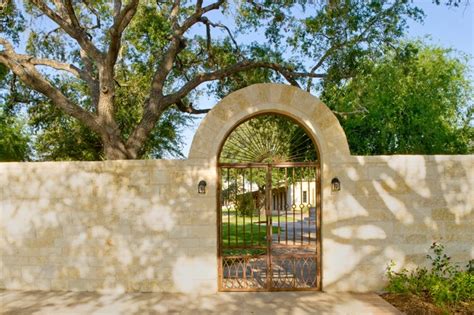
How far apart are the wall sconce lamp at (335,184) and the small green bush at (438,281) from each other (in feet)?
5.23

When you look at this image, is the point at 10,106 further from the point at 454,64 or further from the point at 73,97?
the point at 454,64

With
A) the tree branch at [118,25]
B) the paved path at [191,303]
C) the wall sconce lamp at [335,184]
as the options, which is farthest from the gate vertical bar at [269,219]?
the tree branch at [118,25]

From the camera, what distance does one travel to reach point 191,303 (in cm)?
629

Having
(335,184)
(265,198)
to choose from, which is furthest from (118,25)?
(335,184)

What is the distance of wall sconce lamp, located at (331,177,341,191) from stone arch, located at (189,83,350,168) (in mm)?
269

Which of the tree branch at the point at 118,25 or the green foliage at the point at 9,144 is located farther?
the green foliage at the point at 9,144

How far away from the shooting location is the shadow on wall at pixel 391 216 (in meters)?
6.86

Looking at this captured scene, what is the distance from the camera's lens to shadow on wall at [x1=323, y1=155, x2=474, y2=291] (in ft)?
22.5

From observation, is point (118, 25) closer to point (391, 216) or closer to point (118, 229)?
point (118, 229)

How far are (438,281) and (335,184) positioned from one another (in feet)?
7.15

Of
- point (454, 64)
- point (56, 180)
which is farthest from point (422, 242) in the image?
point (454, 64)

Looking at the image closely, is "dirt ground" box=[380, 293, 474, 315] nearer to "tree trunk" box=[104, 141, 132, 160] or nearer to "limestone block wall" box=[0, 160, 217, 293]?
"limestone block wall" box=[0, 160, 217, 293]

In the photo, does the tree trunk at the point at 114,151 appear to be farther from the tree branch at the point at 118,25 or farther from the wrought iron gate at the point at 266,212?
the wrought iron gate at the point at 266,212

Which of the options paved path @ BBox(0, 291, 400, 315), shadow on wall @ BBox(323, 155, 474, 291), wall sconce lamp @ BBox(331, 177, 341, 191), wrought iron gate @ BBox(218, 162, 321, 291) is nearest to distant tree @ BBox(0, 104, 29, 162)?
paved path @ BBox(0, 291, 400, 315)
